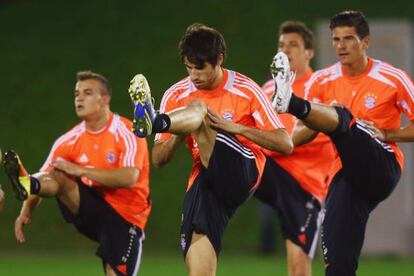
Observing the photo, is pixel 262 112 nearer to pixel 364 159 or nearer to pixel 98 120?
pixel 364 159

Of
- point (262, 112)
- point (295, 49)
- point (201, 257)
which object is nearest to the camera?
point (201, 257)

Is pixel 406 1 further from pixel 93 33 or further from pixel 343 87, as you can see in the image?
pixel 343 87

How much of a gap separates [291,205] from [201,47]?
2443 millimetres

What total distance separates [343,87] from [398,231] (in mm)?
7299

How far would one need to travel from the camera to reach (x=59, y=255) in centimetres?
1378

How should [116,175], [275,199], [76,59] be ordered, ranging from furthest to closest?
1. [76,59]
2. [275,199]
3. [116,175]

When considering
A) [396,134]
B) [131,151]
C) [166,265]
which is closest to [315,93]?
[396,134]

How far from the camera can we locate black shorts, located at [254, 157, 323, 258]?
27.7 feet

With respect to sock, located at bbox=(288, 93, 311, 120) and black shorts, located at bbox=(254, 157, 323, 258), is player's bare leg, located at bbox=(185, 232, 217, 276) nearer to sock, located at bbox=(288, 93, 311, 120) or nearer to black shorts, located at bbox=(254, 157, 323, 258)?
sock, located at bbox=(288, 93, 311, 120)

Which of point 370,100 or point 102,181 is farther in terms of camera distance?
point 102,181

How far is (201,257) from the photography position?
6.45 metres

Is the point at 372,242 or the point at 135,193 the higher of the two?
the point at 135,193

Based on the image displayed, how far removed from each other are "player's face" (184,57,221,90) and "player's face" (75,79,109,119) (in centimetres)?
188

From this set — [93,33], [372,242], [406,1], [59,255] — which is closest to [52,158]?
[59,255]
